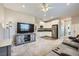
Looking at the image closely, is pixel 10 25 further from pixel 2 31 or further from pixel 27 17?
pixel 27 17

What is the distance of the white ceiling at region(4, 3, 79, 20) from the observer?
243cm

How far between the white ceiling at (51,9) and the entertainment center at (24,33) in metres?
0.34

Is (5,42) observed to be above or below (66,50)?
above

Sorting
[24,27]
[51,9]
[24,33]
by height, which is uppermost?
[51,9]

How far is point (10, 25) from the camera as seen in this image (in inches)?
101

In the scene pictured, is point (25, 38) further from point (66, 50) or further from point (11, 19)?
point (66, 50)

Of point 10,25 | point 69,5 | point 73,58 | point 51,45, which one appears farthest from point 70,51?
point 10,25

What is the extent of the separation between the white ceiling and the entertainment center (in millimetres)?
338

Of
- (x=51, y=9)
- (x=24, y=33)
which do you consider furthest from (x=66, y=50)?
(x=24, y=33)

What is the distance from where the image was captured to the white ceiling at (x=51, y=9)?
2426 mm

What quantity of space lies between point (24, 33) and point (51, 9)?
91cm

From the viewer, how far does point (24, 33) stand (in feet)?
9.23

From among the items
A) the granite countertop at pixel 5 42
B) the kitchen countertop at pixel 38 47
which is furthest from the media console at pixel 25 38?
the granite countertop at pixel 5 42

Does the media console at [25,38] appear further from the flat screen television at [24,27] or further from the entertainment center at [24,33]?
the flat screen television at [24,27]
